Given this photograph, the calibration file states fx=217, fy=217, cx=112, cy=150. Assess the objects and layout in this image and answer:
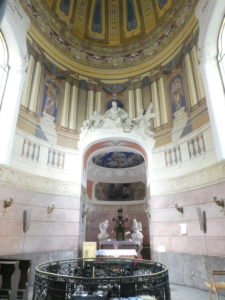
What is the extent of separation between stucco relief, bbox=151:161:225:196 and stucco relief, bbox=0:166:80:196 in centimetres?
407

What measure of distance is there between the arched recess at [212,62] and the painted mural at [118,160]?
29.6 ft

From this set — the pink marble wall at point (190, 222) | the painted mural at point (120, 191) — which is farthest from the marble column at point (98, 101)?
the painted mural at point (120, 191)

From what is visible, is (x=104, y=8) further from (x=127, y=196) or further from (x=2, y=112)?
(x=127, y=196)

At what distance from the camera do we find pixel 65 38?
550 inches

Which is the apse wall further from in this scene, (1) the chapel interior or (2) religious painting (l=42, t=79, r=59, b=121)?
(2) religious painting (l=42, t=79, r=59, b=121)

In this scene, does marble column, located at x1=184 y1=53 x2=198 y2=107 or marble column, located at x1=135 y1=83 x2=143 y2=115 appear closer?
marble column, located at x1=184 y1=53 x2=198 y2=107

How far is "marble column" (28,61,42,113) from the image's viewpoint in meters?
10.5

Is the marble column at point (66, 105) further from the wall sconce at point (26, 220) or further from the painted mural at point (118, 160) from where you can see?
the painted mural at point (118, 160)

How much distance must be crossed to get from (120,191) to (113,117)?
27.8ft

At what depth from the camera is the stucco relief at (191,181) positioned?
7.99 m

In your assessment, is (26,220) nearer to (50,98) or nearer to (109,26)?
(50,98)

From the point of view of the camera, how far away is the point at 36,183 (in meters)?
9.56

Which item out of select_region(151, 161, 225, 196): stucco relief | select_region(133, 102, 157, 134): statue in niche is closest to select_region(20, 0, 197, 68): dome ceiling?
select_region(133, 102, 157, 134): statue in niche

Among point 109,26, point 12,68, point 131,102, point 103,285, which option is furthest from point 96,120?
point 103,285
